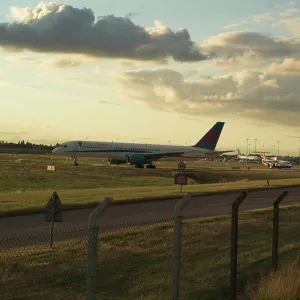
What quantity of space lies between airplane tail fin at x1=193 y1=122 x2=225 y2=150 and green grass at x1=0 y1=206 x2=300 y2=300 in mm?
68524

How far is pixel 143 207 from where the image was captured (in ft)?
79.3

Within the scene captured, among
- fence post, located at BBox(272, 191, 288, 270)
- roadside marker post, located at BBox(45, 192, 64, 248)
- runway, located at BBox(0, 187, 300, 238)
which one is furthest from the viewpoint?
runway, located at BBox(0, 187, 300, 238)

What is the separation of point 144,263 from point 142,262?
0.31 ft

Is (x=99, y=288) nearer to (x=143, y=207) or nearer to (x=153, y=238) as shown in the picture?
(x=153, y=238)

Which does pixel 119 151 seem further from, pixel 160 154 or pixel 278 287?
pixel 278 287

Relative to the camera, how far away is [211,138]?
85.1 m

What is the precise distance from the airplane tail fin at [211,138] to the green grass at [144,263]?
2698 inches

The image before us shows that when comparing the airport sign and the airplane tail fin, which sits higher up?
the airplane tail fin

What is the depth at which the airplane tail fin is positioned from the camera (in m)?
84.4

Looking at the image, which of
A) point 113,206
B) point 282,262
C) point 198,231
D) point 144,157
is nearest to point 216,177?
point 144,157

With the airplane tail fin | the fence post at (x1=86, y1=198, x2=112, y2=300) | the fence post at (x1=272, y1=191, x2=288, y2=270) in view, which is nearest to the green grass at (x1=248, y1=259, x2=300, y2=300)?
the fence post at (x1=272, y1=191, x2=288, y2=270)

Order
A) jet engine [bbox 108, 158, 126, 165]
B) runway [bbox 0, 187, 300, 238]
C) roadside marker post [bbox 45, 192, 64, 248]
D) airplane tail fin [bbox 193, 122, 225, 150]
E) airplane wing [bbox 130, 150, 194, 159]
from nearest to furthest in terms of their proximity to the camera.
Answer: roadside marker post [bbox 45, 192, 64, 248] < runway [bbox 0, 187, 300, 238] < airplane wing [bbox 130, 150, 194, 159] < jet engine [bbox 108, 158, 126, 165] < airplane tail fin [bbox 193, 122, 225, 150]

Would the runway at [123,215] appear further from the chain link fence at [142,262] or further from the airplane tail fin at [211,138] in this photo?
the airplane tail fin at [211,138]

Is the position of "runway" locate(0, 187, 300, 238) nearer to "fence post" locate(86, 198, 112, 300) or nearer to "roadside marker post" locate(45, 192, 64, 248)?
"roadside marker post" locate(45, 192, 64, 248)
